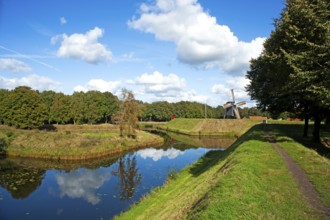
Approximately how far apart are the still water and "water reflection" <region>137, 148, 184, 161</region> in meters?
1.95

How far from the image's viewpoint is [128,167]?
38.5 m

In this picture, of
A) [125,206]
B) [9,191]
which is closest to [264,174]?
[125,206]

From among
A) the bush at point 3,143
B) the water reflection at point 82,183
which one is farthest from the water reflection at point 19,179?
the bush at point 3,143

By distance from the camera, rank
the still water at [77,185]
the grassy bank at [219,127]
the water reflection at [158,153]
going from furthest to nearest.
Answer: the grassy bank at [219,127], the water reflection at [158,153], the still water at [77,185]

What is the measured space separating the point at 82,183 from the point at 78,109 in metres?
77.3

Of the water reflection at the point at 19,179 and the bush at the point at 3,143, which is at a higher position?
the bush at the point at 3,143

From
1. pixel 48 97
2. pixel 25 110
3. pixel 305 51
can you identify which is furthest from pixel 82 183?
pixel 48 97

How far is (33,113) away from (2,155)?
2336cm

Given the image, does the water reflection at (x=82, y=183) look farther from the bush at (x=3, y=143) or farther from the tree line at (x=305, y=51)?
the tree line at (x=305, y=51)

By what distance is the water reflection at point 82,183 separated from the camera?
85.3 ft

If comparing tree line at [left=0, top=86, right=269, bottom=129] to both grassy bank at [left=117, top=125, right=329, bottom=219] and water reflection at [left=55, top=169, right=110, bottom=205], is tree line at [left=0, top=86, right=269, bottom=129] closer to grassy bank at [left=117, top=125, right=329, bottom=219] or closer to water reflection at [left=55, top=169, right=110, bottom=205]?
water reflection at [left=55, top=169, right=110, bottom=205]

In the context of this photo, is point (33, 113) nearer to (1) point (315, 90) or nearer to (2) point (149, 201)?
(2) point (149, 201)

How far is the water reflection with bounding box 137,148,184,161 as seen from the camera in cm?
4761

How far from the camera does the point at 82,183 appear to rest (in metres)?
30.2
